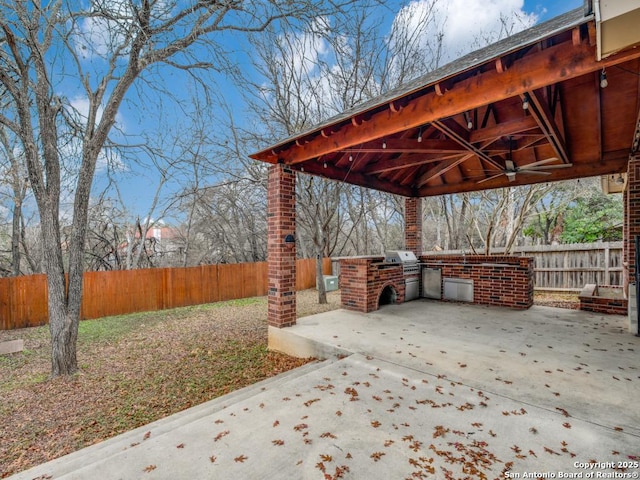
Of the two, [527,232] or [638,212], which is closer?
[638,212]

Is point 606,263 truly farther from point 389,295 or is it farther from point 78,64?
point 78,64

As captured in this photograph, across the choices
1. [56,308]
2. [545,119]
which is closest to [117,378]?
[56,308]

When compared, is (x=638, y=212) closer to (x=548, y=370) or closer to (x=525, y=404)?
(x=548, y=370)

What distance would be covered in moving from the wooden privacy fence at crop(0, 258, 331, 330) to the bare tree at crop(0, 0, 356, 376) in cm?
397

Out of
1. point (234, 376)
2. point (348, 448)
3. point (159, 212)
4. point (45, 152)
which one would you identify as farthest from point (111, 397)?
point (159, 212)

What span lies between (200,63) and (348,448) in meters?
5.90

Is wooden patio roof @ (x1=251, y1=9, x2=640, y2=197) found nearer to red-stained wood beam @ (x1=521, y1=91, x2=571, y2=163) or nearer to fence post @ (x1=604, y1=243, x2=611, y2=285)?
red-stained wood beam @ (x1=521, y1=91, x2=571, y2=163)

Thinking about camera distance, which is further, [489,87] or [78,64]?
[78,64]

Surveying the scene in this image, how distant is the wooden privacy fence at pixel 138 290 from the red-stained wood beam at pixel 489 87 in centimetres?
730

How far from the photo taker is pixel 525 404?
2660mm

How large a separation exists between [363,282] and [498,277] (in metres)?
3.01

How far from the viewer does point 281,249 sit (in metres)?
4.98

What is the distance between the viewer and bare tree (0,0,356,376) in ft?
14.0

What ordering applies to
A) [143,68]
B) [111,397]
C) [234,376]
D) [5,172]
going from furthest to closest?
[5,172]
[143,68]
[234,376]
[111,397]
